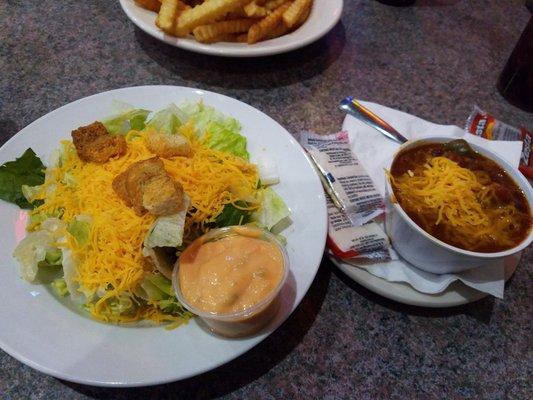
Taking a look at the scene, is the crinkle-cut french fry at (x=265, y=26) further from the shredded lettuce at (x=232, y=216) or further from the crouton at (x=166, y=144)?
the shredded lettuce at (x=232, y=216)

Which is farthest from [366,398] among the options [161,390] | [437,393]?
[161,390]

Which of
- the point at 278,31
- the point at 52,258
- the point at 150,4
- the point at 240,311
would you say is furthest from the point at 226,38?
the point at 240,311

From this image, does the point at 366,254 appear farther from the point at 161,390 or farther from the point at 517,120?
the point at 517,120

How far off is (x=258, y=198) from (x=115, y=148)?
429 mm

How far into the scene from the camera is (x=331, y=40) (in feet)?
6.69

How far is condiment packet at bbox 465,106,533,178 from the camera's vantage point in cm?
150

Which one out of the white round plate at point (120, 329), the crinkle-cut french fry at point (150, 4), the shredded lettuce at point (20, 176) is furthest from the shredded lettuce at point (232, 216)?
the crinkle-cut french fry at point (150, 4)

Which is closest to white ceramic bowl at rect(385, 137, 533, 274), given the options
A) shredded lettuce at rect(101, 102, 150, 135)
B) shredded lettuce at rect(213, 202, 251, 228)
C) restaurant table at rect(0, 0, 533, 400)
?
restaurant table at rect(0, 0, 533, 400)

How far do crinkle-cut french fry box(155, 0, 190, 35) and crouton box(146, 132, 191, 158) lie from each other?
57 cm

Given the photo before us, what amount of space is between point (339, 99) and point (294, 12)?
38 centimetres

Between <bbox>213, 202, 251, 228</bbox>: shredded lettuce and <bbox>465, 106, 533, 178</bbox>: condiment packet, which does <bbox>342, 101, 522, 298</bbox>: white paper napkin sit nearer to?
<bbox>465, 106, 533, 178</bbox>: condiment packet

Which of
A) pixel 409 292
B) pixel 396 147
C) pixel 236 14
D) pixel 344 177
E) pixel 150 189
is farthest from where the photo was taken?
pixel 236 14

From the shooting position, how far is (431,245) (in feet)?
3.55

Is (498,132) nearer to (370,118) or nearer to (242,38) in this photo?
(370,118)
